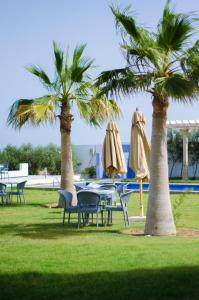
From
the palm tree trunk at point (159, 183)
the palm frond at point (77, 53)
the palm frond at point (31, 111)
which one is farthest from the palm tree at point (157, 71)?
the palm frond at point (77, 53)

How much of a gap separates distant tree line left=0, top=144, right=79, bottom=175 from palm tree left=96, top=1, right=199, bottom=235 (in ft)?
91.7

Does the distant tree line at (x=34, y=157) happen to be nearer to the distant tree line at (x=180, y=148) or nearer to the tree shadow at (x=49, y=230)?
the distant tree line at (x=180, y=148)

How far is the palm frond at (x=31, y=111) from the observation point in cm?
1467

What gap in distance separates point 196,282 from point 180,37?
5263mm

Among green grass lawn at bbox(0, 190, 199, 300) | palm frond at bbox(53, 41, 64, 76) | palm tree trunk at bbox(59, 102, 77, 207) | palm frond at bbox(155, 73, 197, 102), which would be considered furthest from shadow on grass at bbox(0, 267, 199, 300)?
palm frond at bbox(53, 41, 64, 76)

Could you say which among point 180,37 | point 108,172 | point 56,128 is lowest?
point 108,172

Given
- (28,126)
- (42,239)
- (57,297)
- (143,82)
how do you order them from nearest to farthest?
(57,297), (42,239), (143,82), (28,126)

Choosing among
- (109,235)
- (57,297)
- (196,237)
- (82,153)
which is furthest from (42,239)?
(82,153)

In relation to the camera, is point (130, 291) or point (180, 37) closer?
point (130, 291)

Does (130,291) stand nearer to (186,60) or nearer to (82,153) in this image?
(186,60)

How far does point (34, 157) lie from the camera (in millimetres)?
38375

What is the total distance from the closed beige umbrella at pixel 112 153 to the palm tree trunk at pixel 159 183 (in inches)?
252

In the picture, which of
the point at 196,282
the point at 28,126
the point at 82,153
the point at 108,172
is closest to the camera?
the point at 196,282

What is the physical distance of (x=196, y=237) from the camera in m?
9.43
